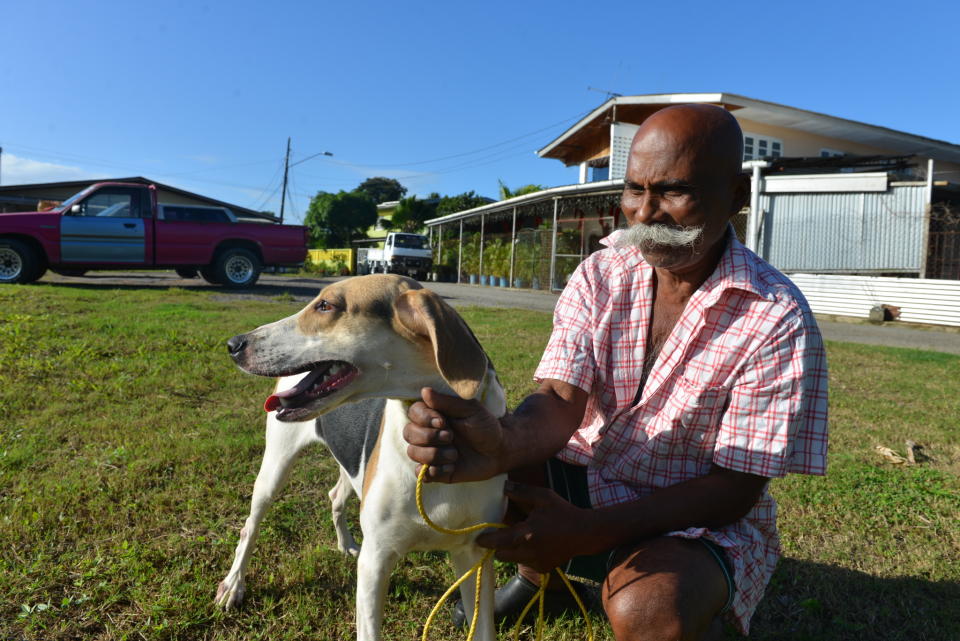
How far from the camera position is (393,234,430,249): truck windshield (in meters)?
24.3

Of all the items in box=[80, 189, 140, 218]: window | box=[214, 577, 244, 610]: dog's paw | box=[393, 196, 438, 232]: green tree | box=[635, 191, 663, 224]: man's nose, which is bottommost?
box=[214, 577, 244, 610]: dog's paw

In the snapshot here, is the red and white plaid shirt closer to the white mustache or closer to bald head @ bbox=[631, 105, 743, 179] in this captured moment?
the white mustache

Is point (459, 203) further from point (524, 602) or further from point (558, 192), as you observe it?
point (524, 602)

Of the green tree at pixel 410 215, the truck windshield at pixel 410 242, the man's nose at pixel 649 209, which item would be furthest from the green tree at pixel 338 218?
the man's nose at pixel 649 209

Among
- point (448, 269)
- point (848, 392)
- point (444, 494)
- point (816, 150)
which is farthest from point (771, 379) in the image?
point (448, 269)

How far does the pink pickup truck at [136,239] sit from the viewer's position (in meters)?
11.0

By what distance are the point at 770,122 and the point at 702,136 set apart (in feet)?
59.1

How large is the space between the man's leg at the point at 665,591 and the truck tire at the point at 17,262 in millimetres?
12431

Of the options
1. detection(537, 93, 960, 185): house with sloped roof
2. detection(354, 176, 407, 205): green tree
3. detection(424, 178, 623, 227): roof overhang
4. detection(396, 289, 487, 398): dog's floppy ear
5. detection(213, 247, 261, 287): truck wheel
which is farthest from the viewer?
detection(354, 176, 407, 205): green tree

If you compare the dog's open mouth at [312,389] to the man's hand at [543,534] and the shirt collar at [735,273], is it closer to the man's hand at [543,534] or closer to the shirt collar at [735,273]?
the man's hand at [543,534]

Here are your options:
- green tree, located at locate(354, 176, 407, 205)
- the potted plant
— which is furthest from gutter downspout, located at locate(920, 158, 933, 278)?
green tree, located at locate(354, 176, 407, 205)

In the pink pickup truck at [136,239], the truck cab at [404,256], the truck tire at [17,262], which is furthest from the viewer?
the truck cab at [404,256]

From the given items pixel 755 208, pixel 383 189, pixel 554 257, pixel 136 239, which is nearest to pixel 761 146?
pixel 755 208

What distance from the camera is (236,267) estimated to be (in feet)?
42.3
